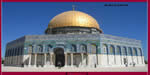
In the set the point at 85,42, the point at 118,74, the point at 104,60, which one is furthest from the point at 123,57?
the point at 118,74

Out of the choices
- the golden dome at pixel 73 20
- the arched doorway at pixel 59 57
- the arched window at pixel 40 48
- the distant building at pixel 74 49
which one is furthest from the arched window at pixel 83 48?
the arched window at pixel 40 48

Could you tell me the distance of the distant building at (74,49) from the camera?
59.9ft

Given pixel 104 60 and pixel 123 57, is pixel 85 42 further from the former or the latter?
pixel 123 57

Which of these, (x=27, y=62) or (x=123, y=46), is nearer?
(x=27, y=62)

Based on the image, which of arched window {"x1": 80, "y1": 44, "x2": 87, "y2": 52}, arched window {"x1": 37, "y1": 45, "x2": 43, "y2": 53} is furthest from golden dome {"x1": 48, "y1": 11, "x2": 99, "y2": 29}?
arched window {"x1": 37, "y1": 45, "x2": 43, "y2": 53}

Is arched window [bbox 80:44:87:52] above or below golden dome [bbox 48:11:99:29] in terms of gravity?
below

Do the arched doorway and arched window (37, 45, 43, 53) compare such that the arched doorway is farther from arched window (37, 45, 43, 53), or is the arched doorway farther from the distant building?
arched window (37, 45, 43, 53)

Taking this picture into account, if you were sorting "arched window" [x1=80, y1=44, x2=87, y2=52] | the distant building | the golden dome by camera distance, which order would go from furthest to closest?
the golden dome < "arched window" [x1=80, y1=44, x2=87, y2=52] < the distant building

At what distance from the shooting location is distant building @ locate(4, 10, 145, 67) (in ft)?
59.9

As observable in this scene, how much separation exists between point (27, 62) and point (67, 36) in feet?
21.5

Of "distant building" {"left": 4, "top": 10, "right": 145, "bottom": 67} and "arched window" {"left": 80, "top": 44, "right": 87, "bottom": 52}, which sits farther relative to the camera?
"arched window" {"left": 80, "top": 44, "right": 87, "bottom": 52}

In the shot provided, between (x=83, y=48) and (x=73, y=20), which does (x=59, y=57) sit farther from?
(x=73, y=20)

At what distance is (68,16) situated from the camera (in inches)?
888

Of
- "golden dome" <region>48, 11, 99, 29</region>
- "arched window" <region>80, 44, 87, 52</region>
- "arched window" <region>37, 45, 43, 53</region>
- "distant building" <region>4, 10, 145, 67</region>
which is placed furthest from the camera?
"golden dome" <region>48, 11, 99, 29</region>
